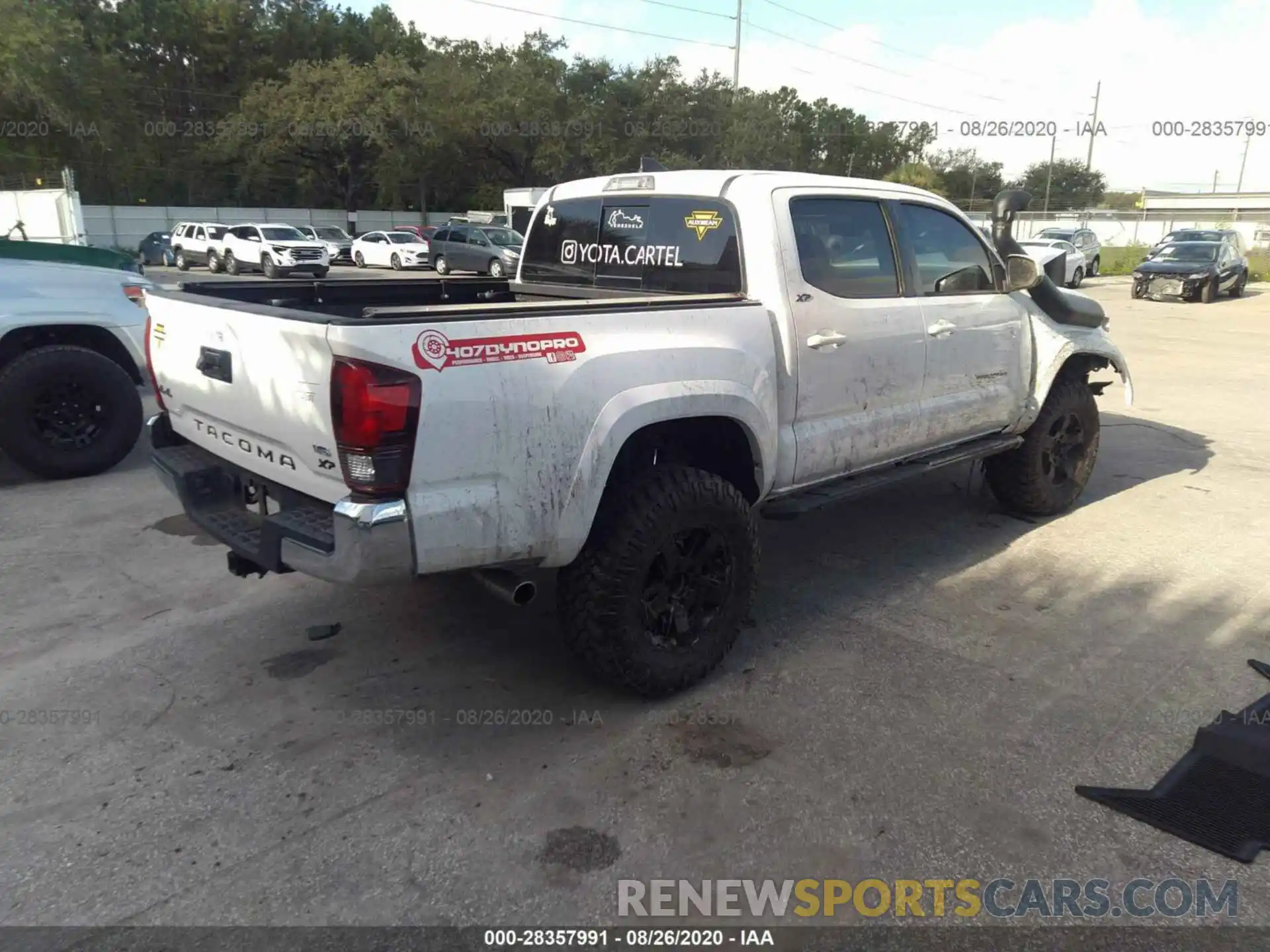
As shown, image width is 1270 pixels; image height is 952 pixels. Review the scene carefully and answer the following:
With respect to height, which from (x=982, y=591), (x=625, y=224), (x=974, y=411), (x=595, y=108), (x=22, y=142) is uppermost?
(x=595, y=108)

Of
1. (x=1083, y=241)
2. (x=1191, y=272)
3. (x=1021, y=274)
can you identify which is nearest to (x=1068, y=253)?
(x=1191, y=272)

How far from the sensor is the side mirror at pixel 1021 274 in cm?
497

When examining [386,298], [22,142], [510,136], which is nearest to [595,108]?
[510,136]

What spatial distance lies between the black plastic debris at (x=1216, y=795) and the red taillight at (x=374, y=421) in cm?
246

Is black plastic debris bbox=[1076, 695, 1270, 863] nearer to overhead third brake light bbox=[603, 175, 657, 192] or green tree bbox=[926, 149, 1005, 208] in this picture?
overhead third brake light bbox=[603, 175, 657, 192]

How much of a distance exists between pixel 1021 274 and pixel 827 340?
5.92 feet

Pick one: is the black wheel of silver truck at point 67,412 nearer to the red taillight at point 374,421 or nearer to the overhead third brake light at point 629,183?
the overhead third brake light at point 629,183

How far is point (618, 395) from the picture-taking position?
10.3 ft

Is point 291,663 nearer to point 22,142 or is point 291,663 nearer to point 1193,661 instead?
point 1193,661

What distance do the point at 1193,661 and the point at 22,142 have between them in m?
39.6

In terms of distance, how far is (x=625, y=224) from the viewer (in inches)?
168

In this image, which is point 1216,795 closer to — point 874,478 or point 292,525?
point 874,478

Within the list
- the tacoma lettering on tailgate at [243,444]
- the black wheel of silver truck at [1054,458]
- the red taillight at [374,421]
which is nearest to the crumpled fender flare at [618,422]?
the red taillight at [374,421]

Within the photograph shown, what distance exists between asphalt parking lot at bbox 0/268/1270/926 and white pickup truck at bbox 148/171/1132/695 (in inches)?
20.8
